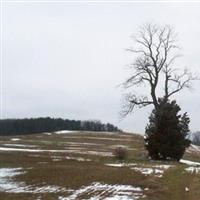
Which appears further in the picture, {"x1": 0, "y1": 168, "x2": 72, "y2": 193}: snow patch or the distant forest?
the distant forest

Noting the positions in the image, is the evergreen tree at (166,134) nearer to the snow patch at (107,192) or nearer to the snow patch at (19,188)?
the snow patch at (19,188)

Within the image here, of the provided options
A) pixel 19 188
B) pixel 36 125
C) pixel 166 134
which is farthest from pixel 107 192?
pixel 36 125

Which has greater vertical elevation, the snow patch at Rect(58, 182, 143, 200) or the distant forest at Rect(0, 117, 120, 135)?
the distant forest at Rect(0, 117, 120, 135)

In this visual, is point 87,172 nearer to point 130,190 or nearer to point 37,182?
point 37,182

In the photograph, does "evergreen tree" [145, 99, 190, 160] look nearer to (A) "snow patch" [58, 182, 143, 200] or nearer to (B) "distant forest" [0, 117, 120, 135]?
(A) "snow patch" [58, 182, 143, 200]

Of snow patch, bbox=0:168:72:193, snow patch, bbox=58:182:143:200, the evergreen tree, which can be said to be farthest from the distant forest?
snow patch, bbox=58:182:143:200

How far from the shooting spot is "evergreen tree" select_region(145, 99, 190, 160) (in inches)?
1660

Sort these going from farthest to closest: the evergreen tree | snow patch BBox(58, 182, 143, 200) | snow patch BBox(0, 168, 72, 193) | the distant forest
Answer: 1. the distant forest
2. the evergreen tree
3. snow patch BBox(0, 168, 72, 193)
4. snow patch BBox(58, 182, 143, 200)

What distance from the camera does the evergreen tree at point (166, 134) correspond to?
138 feet

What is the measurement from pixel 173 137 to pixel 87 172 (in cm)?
1667

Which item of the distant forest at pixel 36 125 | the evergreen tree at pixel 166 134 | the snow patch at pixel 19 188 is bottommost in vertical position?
the snow patch at pixel 19 188

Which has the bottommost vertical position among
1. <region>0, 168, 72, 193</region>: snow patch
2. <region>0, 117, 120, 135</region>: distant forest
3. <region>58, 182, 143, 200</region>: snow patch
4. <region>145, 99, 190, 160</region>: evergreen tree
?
<region>58, 182, 143, 200</region>: snow patch

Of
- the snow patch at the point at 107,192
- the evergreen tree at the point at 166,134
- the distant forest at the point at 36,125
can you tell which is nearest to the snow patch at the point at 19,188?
the snow patch at the point at 107,192

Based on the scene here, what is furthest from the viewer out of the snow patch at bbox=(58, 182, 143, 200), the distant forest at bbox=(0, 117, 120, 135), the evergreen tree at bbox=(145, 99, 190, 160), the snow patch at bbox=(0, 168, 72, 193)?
the distant forest at bbox=(0, 117, 120, 135)
